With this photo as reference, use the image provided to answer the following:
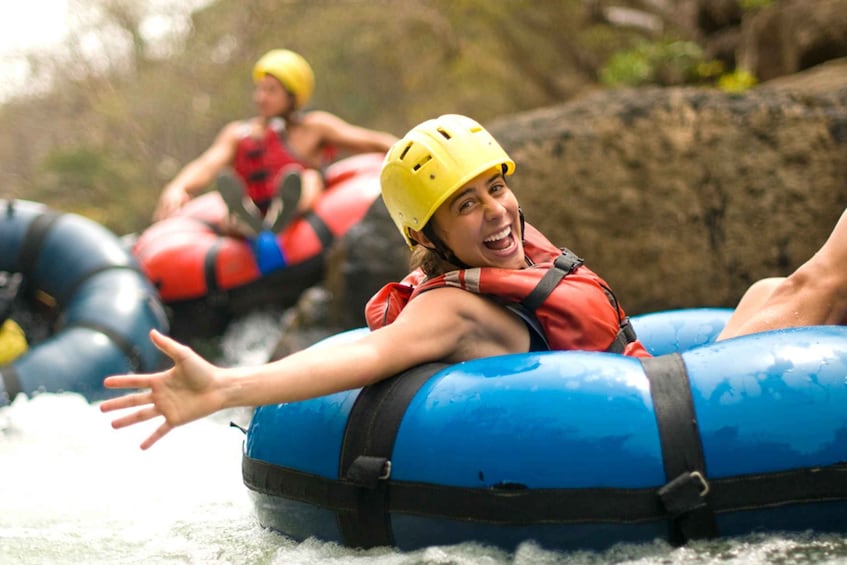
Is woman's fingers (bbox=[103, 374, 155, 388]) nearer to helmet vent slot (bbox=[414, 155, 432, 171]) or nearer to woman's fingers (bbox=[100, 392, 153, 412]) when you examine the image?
woman's fingers (bbox=[100, 392, 153, 412])

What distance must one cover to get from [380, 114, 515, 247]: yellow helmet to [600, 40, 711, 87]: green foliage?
6.55 m

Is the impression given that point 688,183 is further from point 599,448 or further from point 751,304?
point 599,448

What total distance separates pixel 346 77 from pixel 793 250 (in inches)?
417

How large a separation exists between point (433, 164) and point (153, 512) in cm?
161

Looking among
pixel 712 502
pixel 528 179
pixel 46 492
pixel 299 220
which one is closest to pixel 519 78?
pixel 299 220

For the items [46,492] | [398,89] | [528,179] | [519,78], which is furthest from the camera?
[398,89]

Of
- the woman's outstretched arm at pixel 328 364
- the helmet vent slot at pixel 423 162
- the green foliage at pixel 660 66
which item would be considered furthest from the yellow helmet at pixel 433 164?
the green foliage at pixel 660 66

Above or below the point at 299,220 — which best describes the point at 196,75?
above

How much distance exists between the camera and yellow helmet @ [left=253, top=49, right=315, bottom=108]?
7.84m

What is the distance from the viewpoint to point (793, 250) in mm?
5270

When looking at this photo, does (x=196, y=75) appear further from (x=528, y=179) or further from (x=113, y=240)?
(x=528, y=179)

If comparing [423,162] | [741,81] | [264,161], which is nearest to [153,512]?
[423,162]

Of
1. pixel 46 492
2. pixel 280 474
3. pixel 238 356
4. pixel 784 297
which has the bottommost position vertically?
pixel 238 356

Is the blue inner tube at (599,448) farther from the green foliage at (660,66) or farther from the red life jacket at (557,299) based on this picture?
the green foliage at (660,66)
